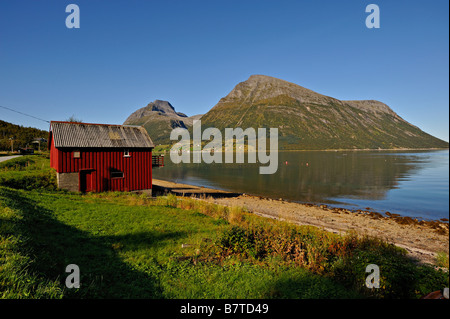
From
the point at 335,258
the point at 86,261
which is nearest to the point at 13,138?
the point at 86,261

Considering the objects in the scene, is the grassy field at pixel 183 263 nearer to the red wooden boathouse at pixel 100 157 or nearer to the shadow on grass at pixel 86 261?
the shadow on grass at pixel 86 261

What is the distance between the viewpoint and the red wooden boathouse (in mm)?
23281

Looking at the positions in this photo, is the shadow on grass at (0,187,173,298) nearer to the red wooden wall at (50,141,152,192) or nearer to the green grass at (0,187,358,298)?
the green grass at (0,187,358,298)

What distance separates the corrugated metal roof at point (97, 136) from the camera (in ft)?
76.9

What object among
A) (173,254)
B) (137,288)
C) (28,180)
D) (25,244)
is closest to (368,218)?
(173,254)

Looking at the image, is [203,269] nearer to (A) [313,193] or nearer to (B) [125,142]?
(B) [125,142]

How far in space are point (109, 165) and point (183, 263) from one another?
20433mm

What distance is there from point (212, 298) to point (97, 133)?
79.2 feet

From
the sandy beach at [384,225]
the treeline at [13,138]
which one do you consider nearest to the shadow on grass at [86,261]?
the sandy beach at [384,225]

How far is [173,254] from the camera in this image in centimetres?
893

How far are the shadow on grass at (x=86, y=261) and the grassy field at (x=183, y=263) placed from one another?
1.0 inches

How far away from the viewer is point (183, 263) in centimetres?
806

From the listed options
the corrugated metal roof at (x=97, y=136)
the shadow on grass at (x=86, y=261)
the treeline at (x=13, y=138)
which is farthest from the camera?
the treeline at (x=13, y=138)

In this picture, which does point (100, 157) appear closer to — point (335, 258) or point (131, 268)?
point (131, 268)
